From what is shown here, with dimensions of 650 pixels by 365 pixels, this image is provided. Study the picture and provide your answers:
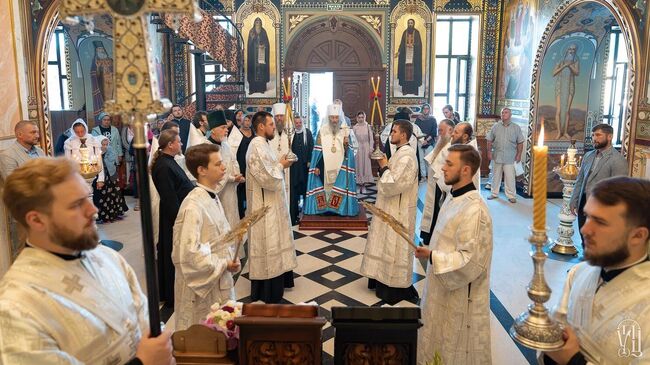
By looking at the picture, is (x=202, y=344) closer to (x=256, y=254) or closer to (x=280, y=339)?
(x=280, y=339)

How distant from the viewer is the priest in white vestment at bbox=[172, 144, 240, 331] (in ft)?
9.30

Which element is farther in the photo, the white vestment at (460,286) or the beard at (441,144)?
the beard at (441,144)

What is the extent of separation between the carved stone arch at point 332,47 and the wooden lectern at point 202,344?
1133 centimetres

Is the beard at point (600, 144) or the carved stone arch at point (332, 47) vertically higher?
the carved stone arch at point (332, 47)

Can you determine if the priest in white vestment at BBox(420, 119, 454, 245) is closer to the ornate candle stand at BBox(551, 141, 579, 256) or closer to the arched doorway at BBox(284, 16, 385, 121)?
the ornate candle stand at BBox(551, 141, 579, 256)

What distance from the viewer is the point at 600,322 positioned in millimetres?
1729

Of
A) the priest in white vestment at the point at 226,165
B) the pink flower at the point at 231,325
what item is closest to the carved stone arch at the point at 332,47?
the priest in white vestment at the point at 226,165

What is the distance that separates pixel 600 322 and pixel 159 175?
3691 millimetres

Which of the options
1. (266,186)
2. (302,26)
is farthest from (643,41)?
(302,26)

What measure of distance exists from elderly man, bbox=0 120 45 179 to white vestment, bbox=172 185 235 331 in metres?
2.99

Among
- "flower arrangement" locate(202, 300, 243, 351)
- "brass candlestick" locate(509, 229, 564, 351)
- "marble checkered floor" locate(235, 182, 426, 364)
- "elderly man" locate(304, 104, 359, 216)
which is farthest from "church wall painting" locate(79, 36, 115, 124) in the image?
"brass candlestick" locate(509, 229, 564, 351)

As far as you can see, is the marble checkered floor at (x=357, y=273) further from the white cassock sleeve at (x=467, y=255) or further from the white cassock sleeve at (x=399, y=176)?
the white cassock sleeve at (x=399, y=176)

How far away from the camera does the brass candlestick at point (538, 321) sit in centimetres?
132

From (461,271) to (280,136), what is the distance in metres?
5.14
